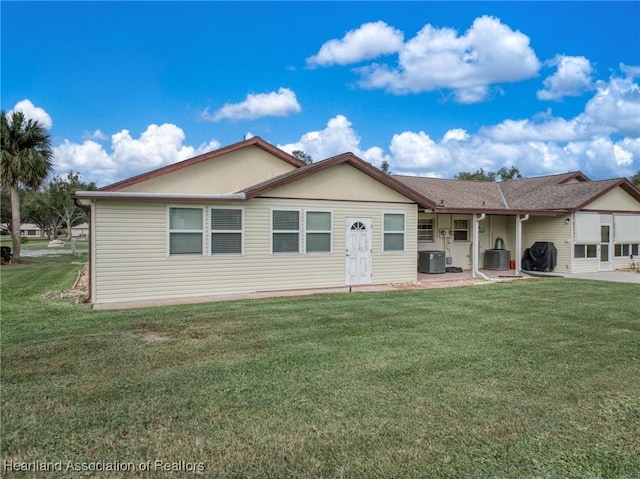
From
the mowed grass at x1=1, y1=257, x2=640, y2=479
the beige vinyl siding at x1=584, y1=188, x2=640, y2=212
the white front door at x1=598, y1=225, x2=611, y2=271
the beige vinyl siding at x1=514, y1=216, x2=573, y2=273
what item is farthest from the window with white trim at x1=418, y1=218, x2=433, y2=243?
the mowed grass at x1=1, y1=257, x2=640, y2=479

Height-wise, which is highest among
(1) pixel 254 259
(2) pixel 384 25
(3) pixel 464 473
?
(2) pixel 384 25

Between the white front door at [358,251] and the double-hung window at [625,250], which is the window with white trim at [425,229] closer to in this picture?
the white front door at [358,251]

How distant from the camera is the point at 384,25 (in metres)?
15.5

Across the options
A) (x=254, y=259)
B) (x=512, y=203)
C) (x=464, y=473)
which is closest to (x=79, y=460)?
(x=464, y=473)

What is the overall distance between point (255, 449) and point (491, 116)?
84.5ft

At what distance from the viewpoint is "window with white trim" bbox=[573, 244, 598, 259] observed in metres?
16.5

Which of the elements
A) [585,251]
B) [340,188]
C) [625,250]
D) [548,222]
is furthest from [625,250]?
[340,188]

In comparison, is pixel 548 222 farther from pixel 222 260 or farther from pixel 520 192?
pixel 222 260

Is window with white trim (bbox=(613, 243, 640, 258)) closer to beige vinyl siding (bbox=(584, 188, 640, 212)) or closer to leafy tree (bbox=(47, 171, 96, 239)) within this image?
beige vinyl siding (bbox=(584, 188, 640, 212))

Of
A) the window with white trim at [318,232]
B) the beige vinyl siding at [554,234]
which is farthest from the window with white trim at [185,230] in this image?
the beige vinyl siding at [554,234]

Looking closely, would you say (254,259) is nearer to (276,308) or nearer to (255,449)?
(276,308)

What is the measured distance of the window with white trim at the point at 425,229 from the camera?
16.3 m

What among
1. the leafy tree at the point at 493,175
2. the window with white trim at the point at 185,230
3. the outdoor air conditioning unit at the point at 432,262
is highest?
the leafy tree at the point at 493,175

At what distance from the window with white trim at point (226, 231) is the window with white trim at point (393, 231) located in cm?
436
